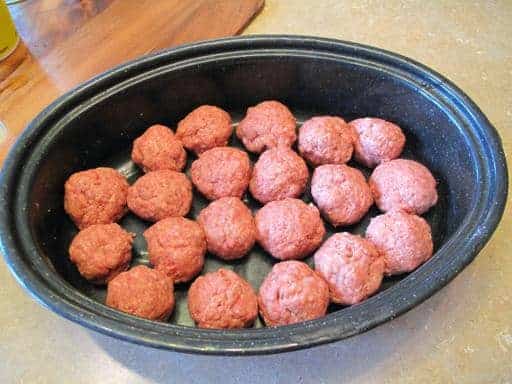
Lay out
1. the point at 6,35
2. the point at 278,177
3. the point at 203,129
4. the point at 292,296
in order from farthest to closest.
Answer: the point at 6,35 → the point at 203,129 → the point at 278,177 → the point at 292,296

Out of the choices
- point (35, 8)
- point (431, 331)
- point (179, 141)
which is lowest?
point (431, 331)

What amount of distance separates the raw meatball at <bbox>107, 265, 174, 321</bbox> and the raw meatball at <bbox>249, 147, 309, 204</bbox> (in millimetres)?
342

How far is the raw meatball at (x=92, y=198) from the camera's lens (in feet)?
3.77

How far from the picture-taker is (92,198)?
1.15 metres

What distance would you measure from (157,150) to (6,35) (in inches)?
30.2

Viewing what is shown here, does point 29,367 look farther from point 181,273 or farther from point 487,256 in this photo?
point 487,256

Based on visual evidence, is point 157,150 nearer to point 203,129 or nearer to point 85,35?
point 203,129

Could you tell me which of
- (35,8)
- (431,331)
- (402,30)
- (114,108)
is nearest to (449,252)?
(431,331)

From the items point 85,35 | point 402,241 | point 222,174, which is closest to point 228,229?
point 222,174

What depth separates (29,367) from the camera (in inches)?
40.3

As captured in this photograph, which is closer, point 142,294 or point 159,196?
point 142,294

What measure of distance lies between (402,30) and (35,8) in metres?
1.38

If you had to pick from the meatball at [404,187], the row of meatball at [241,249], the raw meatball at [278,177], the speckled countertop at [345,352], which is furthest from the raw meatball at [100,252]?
the meatball at [404,187]

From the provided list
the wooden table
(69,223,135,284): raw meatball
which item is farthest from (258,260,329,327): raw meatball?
the wooden table
